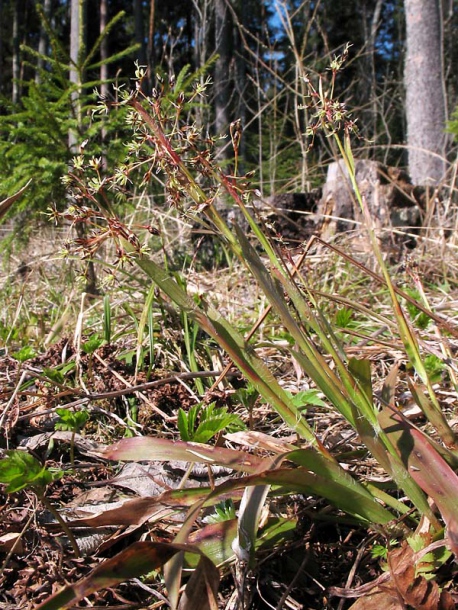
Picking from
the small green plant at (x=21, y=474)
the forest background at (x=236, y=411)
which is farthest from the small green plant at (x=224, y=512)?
the small green plant at (x=21, y=474)

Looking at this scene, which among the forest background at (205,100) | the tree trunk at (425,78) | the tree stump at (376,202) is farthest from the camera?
the tree trunk at (425,78)

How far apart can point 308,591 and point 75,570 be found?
0.41m

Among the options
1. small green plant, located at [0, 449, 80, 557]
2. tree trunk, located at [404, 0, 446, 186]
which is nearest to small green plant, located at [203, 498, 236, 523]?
small green plant, located at [0, 449, 80, 557]

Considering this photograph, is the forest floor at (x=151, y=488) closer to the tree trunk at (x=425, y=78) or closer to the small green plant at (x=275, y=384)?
the small green plant at (x=275, y=384)

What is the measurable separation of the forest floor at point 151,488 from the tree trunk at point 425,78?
4.73 m

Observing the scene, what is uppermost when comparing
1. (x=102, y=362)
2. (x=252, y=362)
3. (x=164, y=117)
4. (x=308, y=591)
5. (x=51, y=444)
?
(x=164, y=117)

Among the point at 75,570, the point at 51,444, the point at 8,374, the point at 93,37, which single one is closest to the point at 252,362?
the point at 75,570

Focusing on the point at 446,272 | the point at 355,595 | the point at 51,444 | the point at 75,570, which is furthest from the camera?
the point at 446,272

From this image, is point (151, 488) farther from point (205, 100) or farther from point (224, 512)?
point (205, 100)

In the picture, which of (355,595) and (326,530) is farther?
(326,530)

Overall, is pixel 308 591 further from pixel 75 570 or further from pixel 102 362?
pixel 102 362

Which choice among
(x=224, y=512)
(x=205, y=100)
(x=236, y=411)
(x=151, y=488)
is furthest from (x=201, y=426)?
(x=205, y=100)

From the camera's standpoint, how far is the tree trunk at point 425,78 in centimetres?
577

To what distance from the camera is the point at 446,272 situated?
258 centimetres
